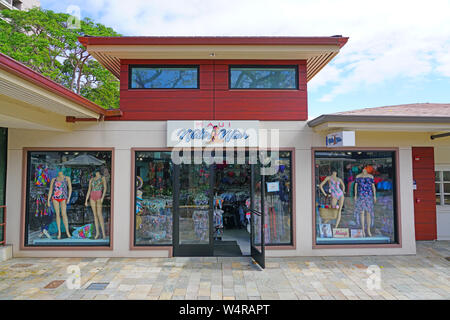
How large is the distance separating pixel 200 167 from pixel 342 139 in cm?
277

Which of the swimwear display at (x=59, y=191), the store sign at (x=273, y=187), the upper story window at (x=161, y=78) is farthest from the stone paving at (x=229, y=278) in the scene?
the upper story window at (x=161, y=78)

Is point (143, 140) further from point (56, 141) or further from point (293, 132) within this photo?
point (293, 132)

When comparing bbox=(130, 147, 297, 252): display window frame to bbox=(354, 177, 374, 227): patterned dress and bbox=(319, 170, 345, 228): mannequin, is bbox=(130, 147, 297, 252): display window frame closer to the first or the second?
bbox=(319, 170, 345, 228): mannequin

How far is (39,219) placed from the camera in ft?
19.7

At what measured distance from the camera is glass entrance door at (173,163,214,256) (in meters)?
5.95

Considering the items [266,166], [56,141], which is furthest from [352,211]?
[56,141]

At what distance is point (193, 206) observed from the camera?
602 cm

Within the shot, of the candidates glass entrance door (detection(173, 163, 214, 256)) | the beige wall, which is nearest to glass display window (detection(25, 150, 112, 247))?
the beige wall

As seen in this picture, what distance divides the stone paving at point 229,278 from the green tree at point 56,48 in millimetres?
10662

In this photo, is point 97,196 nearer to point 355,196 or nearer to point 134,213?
point 134,213

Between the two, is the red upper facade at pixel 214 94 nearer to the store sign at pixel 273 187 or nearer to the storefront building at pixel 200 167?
the storefront building at pixel 200 167

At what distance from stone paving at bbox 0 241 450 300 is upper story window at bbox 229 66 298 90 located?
3.54m

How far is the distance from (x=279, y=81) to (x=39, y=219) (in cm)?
575
